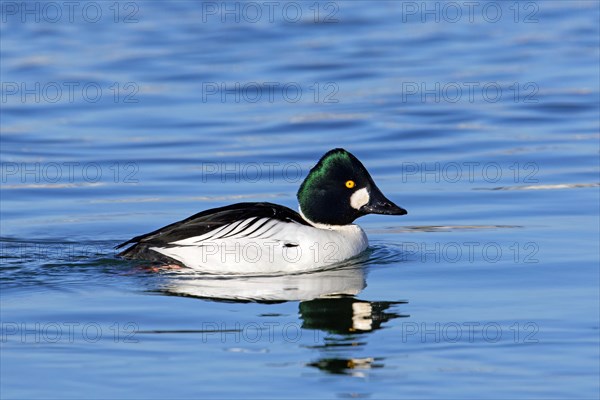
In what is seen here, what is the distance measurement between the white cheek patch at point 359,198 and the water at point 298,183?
50 centimetres

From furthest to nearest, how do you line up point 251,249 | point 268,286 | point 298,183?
1. point 298,183
2. point 251,249
3. point 268,286

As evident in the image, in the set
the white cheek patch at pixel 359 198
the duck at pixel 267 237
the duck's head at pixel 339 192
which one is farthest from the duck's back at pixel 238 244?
the white cheek patch at pixel 359 198

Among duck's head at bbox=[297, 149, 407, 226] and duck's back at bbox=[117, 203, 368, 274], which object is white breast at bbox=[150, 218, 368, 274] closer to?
duck's back at bbox=[117, 203, 368, 274]

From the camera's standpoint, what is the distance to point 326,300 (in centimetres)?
1120

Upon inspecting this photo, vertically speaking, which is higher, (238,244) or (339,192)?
(339,192)

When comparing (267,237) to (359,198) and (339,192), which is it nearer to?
(339,192)

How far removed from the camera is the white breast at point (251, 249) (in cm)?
1206

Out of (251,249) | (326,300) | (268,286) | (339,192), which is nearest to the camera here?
(326,300)

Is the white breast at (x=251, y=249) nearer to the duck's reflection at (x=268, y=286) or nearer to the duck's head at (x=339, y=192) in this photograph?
the duck's reflection at (x=268, y=286)

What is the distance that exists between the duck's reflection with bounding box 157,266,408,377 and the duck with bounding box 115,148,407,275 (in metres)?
0.16

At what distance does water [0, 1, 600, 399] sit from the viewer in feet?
30.7

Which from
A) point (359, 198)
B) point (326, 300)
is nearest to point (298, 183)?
point (359, 198)

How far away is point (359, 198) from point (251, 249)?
3.89ft

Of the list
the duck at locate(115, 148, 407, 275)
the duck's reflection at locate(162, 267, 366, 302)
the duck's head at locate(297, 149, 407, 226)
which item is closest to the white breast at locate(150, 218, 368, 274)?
the duck at locate(115, 148, 407, 275)
